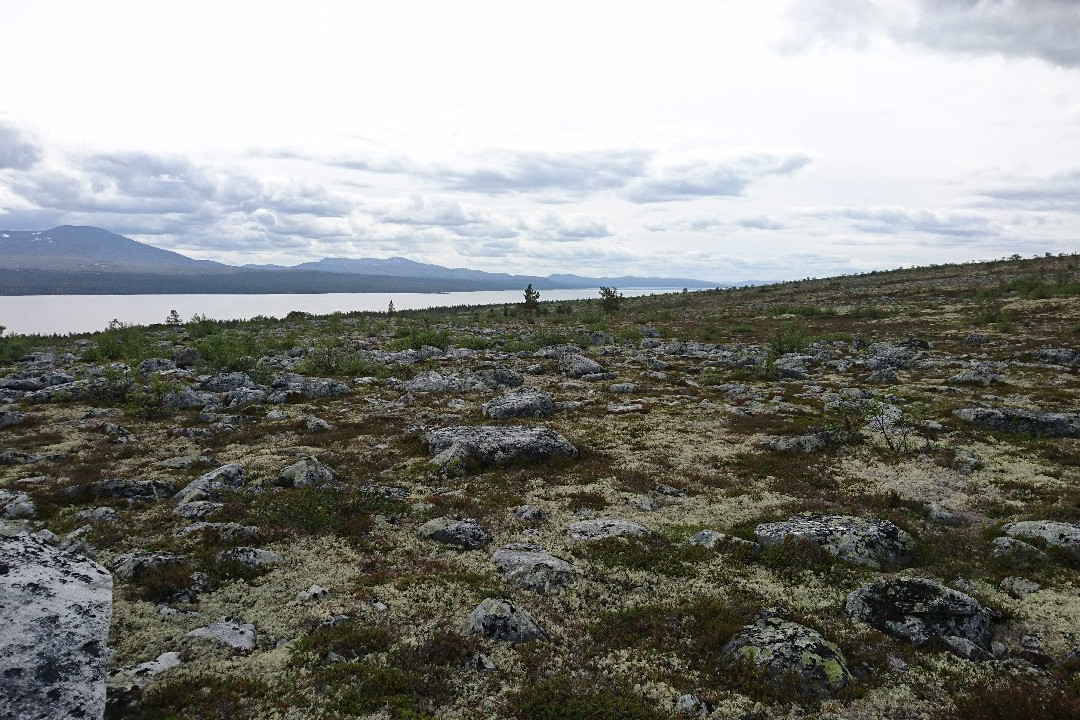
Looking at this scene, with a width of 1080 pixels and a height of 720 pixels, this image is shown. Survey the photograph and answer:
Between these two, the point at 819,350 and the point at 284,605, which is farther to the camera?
the point at 819,350

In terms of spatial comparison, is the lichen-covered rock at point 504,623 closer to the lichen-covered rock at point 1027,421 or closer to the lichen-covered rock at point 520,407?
the lichen-covered rock at point 520,407

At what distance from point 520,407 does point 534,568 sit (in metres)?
12.6

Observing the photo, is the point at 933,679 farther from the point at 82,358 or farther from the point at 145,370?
the point at 82,358

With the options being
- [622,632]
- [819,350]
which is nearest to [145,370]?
[622,632]

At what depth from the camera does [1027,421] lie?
18.8m

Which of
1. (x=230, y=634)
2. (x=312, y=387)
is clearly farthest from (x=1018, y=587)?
(x=312, y=387)

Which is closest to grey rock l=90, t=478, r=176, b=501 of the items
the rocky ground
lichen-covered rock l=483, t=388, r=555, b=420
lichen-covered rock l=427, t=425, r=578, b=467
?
the rocky ground

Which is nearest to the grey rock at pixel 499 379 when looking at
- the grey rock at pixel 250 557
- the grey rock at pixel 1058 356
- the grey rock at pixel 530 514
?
the grey rock at pixel 530 514

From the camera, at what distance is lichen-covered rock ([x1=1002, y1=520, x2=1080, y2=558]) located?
10.8m

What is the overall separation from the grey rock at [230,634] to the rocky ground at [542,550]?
0.06 metres

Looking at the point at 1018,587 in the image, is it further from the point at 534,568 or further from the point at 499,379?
the point at 499,379

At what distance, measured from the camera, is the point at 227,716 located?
688cm

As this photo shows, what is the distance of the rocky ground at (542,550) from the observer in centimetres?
732

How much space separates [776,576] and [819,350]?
3212 centimetres
